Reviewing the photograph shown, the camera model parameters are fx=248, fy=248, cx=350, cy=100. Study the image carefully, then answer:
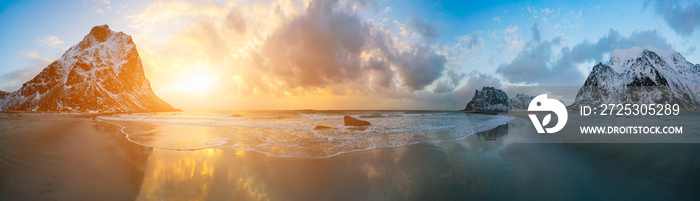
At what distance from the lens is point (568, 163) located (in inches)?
376

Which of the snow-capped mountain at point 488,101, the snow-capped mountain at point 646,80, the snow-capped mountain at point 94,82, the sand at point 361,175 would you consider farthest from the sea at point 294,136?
the snow-capped mountain at point 646,80

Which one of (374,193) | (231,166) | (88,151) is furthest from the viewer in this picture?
(88,151)

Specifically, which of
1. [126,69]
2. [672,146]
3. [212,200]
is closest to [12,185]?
[212,200]

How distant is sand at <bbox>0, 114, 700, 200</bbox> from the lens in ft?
20.6

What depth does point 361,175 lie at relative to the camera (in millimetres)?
7922

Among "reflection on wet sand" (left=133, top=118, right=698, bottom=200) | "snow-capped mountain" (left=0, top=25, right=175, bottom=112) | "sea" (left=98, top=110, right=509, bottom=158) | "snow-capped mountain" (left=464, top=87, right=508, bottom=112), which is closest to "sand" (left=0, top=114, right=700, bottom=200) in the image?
"reflection on wet sand" (left=133, top=118, right=698, bottom=200)

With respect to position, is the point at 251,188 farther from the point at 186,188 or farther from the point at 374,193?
the point at 374,193

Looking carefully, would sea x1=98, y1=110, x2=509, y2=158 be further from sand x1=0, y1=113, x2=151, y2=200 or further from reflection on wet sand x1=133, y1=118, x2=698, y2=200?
sand x1=0, y1=113, x2=151, y2=200

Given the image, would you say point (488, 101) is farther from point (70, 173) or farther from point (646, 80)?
point (70, 173)

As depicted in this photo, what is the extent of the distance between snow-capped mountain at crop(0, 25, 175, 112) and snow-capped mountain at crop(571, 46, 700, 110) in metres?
324

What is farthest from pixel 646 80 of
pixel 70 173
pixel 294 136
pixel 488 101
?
pixel 70 173

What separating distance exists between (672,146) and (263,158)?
66.9ft

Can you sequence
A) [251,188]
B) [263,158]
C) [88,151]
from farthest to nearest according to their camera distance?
[88,151]
[263,158]
[251,188]

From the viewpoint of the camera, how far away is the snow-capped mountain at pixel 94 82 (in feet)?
Result: 443
